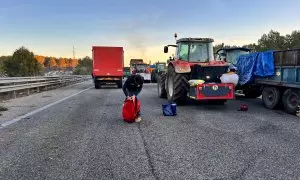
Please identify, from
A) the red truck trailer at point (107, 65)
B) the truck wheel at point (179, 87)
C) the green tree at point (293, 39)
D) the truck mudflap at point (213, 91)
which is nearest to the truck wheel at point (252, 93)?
the truck mudflap at point (213, 91)

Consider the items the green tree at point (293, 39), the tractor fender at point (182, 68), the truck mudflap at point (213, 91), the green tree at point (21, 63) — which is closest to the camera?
the truck mudflap at point (213, 91)

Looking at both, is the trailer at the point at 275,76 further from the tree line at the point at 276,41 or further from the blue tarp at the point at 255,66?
the tree line at the point at 276,41

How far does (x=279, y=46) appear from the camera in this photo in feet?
196

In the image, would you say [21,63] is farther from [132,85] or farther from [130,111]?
[130,111]

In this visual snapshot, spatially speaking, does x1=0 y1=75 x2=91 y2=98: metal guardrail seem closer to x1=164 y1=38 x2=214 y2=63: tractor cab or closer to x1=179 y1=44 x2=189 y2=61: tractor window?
x1=179 y1=44 x2=189 y2=61: tractor window

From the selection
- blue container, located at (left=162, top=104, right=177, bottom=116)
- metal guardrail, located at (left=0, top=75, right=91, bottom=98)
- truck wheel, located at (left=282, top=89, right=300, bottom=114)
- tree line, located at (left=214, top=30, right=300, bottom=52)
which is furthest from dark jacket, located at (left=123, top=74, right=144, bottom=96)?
tree line, located at (left=214, top=30, right=300, bottom=52)

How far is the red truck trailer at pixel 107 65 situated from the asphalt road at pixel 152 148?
60.8 ft

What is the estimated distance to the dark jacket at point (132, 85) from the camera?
35.0ft

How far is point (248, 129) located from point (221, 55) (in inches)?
434

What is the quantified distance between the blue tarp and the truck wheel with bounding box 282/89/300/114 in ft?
3.10

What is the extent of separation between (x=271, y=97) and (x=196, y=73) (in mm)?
2853

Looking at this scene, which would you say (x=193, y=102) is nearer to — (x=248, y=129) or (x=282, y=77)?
(x=282, y=77)

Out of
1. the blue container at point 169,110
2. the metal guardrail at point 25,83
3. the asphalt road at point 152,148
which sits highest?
the metal guardrail at point 25,83

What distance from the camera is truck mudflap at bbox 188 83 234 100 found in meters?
12.4
